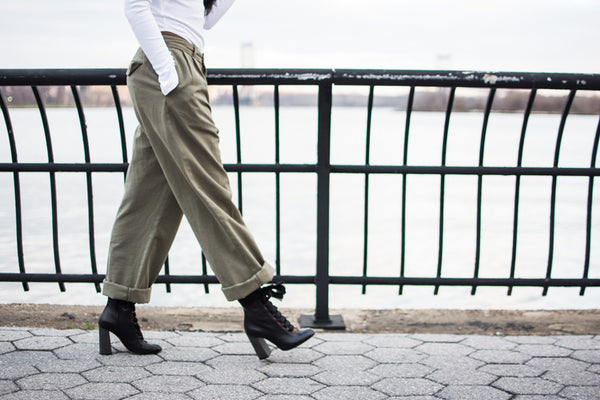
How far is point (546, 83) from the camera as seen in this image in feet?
10.3

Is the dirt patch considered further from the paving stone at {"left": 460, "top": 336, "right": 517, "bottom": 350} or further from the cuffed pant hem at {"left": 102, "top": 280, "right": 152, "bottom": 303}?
the cuffed pant hem at {"left": 102, "top": 280, "right": 152, "bottom": 303}

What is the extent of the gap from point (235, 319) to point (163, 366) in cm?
82

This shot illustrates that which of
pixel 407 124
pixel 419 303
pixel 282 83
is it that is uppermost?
pixel 282 83

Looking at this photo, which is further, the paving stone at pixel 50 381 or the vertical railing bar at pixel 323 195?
the vertical railing bar at pixel 323 195

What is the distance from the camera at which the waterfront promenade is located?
2.37m

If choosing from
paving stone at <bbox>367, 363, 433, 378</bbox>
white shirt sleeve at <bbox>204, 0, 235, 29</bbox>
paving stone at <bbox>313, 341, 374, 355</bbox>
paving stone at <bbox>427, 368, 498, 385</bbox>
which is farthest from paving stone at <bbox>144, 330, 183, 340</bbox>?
white shirt sleeve at <bbox>204, 0, 235, 29</bbox>

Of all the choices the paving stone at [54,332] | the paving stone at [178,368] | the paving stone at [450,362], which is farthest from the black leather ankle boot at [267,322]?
the paving stone at [54,332]

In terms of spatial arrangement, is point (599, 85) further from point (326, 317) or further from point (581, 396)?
point (326, 317)

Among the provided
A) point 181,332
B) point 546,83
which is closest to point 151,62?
point 181,332

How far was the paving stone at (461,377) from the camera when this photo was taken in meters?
2.51

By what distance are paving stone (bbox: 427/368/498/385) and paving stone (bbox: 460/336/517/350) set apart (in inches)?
14.6

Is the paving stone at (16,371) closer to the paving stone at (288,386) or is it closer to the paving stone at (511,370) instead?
the paving stone at (288,386)

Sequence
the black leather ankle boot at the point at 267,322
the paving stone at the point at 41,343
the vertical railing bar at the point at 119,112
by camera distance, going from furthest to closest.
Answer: the vertical railing bar at the point at 119,112 < the paving stone at the point at 41,343 < the black leather ankle boot at the point at 267,322

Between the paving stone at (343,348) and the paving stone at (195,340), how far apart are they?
0.51 m
